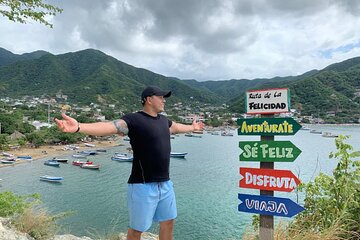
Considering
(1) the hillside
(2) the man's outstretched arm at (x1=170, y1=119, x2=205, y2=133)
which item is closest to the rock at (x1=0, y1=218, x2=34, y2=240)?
(2) the man's outstretched arm at (x1=170, y1=119, x2=205, y2=133)

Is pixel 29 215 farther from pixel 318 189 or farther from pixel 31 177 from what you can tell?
pixel 31 177

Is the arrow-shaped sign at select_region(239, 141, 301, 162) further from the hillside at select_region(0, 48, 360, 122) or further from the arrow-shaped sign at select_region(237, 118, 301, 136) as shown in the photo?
the hillside at select_region(0, 48, 360, 122)

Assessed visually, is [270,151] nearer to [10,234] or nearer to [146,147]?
[146,147]

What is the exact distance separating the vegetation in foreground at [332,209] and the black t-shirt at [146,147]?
4.78 feet

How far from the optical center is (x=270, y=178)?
309 cm

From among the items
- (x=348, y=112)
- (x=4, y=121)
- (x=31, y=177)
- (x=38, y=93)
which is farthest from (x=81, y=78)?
(x=31, y=177)

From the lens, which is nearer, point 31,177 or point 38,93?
point 31,177

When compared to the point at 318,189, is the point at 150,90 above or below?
above

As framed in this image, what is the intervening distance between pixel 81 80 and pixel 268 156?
475ft

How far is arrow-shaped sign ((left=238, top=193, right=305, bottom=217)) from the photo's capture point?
2.95m

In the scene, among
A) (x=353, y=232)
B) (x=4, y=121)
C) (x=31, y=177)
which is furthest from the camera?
(x=4, y=121)

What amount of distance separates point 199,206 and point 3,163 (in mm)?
26526

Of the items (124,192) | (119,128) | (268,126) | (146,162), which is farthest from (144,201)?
(124,192)

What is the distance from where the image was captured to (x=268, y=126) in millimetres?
3131
